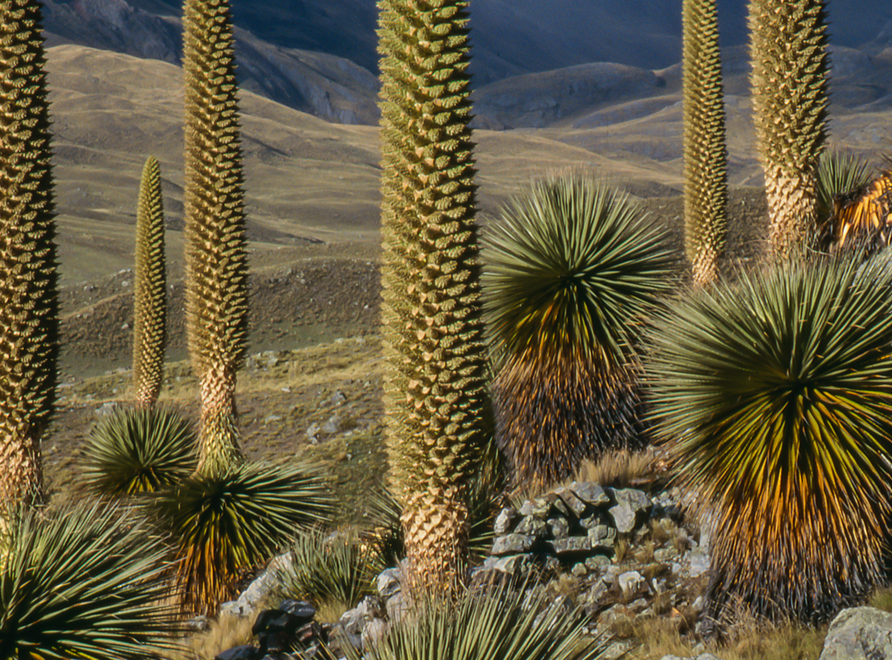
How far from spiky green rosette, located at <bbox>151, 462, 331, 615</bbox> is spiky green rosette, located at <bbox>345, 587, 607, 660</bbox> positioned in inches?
173

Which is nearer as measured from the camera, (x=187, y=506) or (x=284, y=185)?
(x=187, y=506)

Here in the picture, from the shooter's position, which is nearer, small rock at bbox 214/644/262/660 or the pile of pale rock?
the pile of pale rock

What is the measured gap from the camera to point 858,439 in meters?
5.73

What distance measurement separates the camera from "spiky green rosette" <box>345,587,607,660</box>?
4.10 m

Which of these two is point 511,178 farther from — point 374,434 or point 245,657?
point 245,657

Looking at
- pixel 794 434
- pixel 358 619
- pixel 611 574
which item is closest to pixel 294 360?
pixel 358 619

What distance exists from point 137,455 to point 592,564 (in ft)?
20.9

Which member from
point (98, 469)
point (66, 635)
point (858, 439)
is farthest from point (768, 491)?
point (98, 469)

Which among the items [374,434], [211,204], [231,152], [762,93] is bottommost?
[374,434]

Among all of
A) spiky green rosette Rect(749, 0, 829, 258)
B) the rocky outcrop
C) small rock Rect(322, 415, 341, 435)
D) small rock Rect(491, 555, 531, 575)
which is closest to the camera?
the rocky outcrop

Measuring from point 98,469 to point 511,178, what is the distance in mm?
158701

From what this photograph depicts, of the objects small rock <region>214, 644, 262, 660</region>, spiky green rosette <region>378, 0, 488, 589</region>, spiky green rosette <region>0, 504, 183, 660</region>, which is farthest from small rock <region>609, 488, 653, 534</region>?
spiky green rosette <region>0, 504, 183, 660</region>

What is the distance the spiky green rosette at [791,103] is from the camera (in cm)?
823

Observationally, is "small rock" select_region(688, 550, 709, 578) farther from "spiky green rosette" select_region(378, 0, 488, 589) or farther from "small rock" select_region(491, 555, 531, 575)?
"spiky green rosette" select_region(378, 0, 488, 589)
